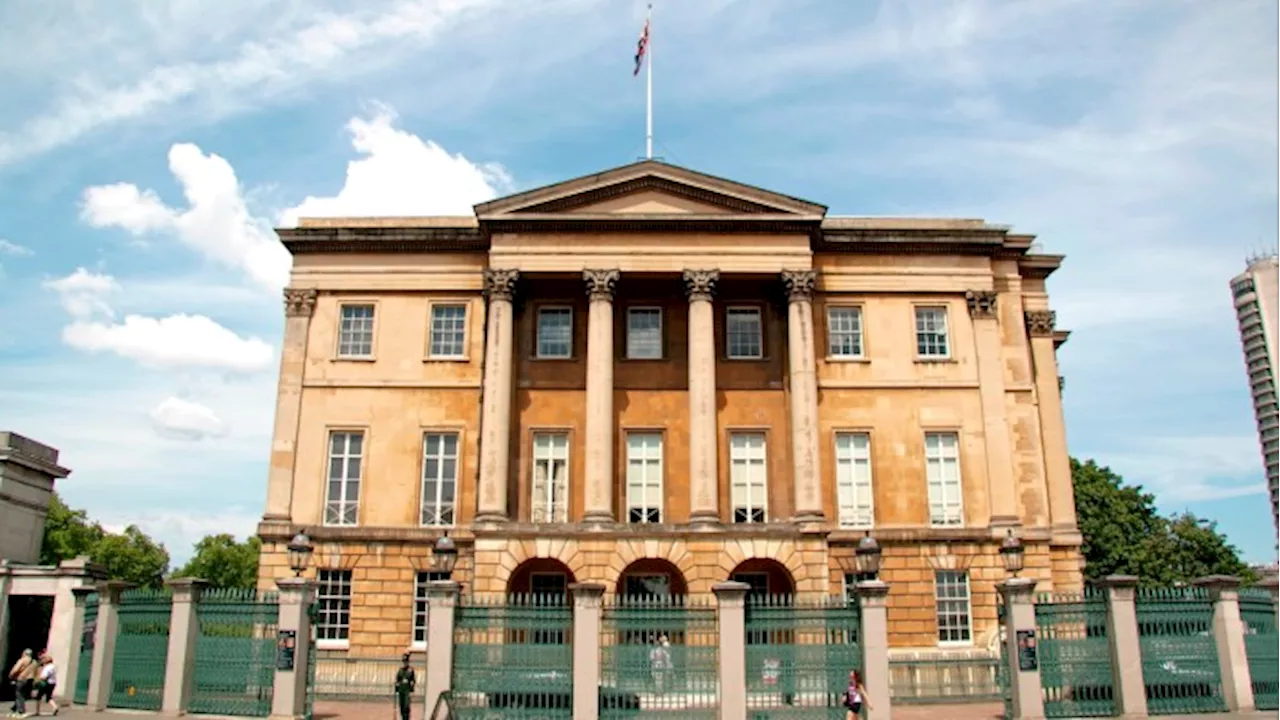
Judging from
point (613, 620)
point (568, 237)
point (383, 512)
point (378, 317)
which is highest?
point (568, 237)

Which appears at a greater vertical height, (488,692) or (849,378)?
(849,378)

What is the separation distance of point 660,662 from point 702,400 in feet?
39.6

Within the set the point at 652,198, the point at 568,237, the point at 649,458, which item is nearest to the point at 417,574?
the point at 649,458

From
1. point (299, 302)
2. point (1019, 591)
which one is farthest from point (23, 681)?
point (1019, 591)

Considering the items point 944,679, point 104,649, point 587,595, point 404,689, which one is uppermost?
point 587,595

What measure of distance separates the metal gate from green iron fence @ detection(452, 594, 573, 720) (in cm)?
950

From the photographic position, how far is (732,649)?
1962cm

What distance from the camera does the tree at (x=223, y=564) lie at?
92.0 meters

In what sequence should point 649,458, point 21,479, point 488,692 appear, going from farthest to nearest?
point 649,458 < point 21,479 < point 488,692

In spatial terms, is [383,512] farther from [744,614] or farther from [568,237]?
[744,614]

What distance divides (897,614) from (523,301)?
608 inches

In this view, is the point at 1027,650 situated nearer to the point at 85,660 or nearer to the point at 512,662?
the point at 512,662

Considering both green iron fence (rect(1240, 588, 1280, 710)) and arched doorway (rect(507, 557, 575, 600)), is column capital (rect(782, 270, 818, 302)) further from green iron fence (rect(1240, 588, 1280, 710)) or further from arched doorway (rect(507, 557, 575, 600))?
green iron fence (rect(1240, 588, 1280, 710))

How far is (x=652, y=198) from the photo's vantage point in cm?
3262
